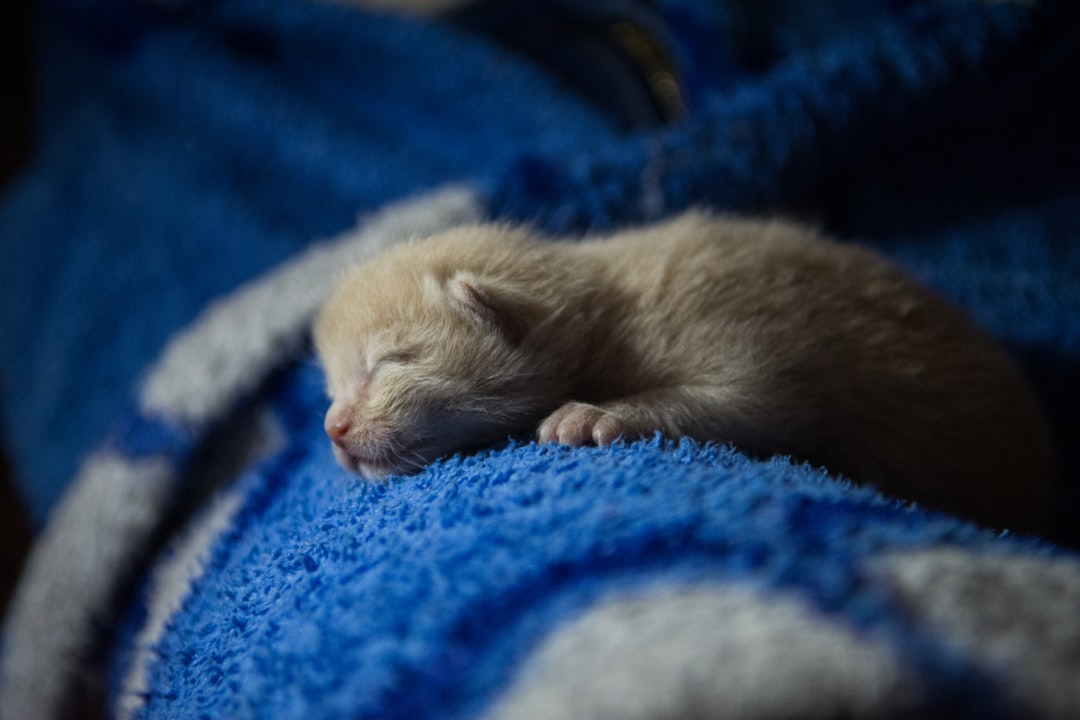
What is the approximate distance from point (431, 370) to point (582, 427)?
149mm

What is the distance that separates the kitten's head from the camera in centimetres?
76

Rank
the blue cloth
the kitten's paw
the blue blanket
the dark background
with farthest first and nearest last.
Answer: the dark background, the blue cloth, the kitten's paw, the blue blanket

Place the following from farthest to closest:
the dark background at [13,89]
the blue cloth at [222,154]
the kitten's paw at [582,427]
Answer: the dark background at [13,89], the blue cloth at [222,154], the kitten's paw at [582,427]

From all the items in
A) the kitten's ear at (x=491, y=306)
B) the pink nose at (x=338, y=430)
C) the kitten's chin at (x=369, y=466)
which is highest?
the kitten's ear at (x=491, y=306)

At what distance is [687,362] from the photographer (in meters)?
0.80

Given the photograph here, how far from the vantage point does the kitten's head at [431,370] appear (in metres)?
0.76

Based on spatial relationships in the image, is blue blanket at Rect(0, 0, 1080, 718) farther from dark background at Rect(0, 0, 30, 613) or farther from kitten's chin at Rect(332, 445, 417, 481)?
dark background at Rect(0, 0, 30, 613)

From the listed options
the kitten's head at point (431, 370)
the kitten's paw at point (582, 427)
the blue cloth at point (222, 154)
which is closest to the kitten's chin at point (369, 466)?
the kitten's head at point (431, 370)

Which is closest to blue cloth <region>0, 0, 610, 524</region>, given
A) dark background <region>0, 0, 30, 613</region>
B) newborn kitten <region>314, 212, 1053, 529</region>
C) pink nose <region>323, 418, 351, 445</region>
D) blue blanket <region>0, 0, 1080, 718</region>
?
blue blanket <region>0, 0, 1080, 718</region>

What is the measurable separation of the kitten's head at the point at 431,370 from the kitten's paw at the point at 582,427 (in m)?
0.06

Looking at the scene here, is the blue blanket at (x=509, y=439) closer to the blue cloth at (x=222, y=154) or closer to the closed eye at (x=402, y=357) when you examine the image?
→ the blue cloth at (x=222, y=154)

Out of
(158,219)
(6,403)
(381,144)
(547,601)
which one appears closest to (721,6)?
(381,144)

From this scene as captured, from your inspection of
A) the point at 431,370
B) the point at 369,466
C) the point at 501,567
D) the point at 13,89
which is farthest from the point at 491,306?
the point at 13,89

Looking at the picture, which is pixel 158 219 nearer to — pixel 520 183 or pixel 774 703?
pixel 520 183
